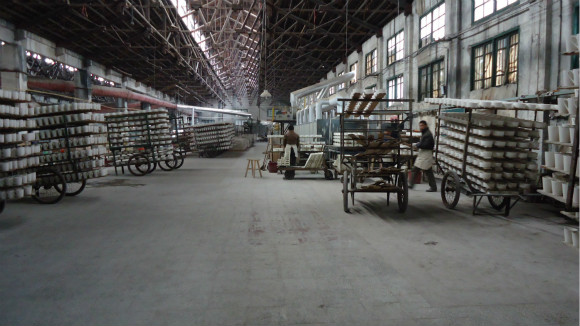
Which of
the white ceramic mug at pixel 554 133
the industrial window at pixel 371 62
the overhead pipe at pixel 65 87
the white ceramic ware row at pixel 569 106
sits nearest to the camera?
the white ceramic ware row at pixel 569 106

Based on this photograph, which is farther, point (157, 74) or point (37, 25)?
point (157, 74)

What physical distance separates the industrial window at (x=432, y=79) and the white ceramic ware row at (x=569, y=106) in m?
12.9

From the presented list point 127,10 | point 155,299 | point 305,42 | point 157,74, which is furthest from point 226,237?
point 157,74

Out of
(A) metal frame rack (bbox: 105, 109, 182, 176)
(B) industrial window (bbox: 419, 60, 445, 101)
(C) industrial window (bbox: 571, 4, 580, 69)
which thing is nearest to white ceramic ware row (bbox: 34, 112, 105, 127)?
(A) metal frame rack (bbox: 105, 109, 182, 176)

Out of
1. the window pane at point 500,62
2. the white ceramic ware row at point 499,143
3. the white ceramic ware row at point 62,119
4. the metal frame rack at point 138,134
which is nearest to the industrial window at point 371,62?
the window pane at point 500,62

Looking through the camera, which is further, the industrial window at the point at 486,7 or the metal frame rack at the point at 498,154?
the industrial window at the point at 486,7

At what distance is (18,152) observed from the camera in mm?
7547

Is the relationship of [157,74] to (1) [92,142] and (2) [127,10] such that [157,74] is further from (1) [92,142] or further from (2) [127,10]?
(1) [92,142]

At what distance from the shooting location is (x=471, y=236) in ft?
19.8

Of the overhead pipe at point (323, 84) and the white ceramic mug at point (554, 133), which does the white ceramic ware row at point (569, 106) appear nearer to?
the white ceramic mug at point (554, 133)

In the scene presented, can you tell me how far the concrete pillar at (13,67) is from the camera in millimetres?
17391

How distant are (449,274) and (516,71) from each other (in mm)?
10032

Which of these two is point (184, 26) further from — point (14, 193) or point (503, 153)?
point (503, 153)

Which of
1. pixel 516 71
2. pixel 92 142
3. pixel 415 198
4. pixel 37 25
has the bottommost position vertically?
pixel 415 198
